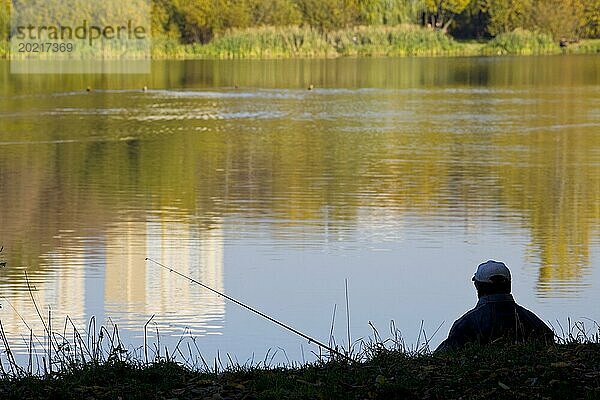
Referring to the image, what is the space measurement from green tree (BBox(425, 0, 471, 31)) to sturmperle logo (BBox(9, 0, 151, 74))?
2015 cm

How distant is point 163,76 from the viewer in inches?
1891

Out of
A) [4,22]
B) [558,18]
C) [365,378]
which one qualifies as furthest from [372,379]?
[558,18]

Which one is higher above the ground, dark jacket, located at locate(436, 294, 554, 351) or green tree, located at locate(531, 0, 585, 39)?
green tree, located at locate(531, 0, 585, 39)

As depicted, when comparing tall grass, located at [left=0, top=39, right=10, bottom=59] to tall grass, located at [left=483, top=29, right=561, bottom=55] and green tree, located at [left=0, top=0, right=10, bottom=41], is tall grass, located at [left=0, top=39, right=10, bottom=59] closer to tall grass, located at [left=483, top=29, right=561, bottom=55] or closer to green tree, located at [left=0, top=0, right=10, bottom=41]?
green tree, located at [left=0, top=0, right=10, bottom=41]

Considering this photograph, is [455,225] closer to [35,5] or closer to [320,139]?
[320,139]

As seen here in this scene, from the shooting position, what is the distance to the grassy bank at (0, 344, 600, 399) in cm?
550

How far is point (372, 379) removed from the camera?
18.6 ft

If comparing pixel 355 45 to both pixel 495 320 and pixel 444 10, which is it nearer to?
pixel 444 10

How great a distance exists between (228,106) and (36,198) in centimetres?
1685

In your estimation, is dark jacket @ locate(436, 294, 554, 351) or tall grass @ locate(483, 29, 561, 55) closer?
dark jacket @ locate(436, 294, 554, 351)

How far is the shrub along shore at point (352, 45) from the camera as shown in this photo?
64.1m

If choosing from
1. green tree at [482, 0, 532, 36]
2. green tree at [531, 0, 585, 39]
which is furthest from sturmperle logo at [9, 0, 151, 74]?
green tree at [531, 0, 585, 39]

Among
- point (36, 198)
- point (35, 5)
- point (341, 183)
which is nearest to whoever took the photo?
point (36, 198)

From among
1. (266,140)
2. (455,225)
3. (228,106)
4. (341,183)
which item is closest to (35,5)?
(228,106)
